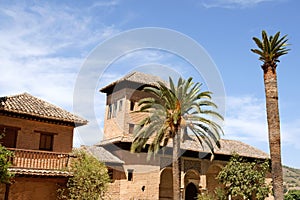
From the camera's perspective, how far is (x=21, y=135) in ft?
66.2

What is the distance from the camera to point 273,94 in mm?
19672

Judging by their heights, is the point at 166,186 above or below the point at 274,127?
below

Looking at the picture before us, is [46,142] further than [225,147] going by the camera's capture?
No

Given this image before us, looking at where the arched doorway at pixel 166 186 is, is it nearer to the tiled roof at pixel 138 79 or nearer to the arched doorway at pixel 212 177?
the arched doorway at pixel 212 177

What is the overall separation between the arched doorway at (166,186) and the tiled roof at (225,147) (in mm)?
3032

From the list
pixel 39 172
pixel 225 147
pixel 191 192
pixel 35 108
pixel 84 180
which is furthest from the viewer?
pixel 225 147

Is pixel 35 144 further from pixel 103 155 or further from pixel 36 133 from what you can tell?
pixel 103 155

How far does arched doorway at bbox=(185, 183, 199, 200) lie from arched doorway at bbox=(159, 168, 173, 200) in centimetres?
146

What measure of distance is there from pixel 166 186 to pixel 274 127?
1468 centimetres

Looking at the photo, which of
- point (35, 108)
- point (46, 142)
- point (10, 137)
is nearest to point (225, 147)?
point (46, 142)

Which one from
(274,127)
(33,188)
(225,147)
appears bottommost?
(33,188)

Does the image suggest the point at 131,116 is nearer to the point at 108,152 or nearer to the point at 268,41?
the point at 108,152

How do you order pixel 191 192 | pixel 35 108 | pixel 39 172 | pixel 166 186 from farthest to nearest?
pixel 191 192 → pixel 166 186 → pixel 35 108 → pixel 39 172

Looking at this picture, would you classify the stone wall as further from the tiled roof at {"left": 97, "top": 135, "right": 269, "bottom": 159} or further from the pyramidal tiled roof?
the tiled roof at {"left": 97, "top": 135, "right": 269, "bottom": 159}
